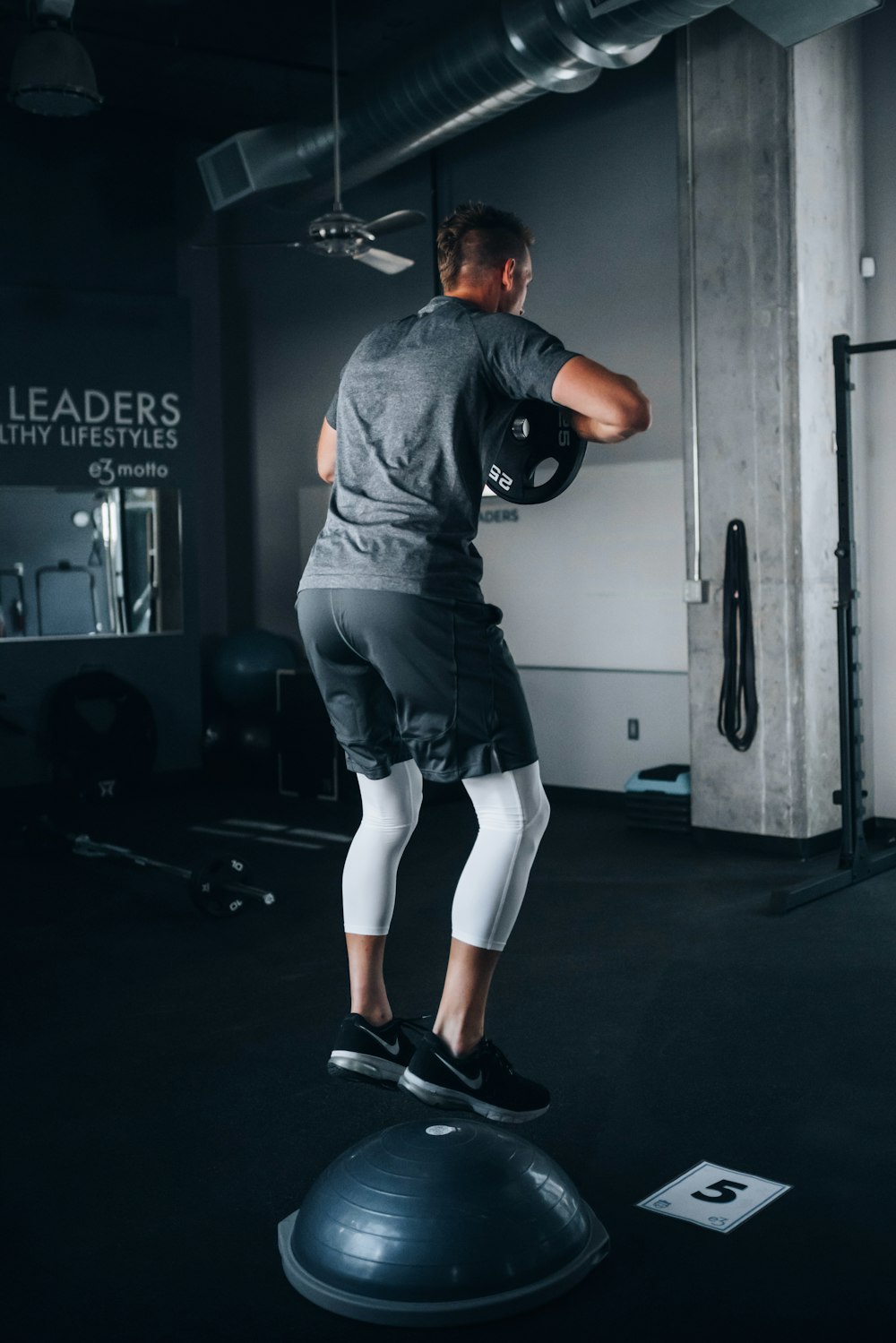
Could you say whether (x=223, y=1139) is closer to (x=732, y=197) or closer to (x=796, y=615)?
(x=796, y=615)

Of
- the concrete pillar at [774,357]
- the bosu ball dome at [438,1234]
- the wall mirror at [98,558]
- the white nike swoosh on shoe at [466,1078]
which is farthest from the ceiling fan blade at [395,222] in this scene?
the bosu ball dome at [438,1234]

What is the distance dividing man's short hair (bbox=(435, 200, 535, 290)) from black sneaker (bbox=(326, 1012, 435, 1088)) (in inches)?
49.6

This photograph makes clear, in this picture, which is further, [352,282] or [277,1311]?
[352,282]

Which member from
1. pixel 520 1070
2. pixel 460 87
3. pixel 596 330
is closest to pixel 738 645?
pixel 596 330

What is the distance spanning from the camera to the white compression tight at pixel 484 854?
210 cm

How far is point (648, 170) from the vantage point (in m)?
5.85

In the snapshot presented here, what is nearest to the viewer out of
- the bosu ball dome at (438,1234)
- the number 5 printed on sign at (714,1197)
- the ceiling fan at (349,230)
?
the bosu ball dome at (438,1234)

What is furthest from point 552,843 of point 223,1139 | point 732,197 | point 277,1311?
point 277,1311

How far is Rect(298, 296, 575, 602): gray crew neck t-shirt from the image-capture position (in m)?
2.03

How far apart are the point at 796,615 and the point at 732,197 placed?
5.25 ft

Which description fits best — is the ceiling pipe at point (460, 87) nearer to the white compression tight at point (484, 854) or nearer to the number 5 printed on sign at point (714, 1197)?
the white compression tight at point (484, 854)

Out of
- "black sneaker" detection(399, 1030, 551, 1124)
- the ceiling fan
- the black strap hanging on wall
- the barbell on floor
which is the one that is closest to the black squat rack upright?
the black strap hanging on wall

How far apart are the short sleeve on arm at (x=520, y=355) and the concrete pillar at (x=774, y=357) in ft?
9.93

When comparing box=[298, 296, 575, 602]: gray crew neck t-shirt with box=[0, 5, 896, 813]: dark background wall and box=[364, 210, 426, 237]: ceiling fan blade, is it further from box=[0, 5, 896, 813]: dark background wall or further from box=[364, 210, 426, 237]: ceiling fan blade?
box=[0, 5, 896, 813]: dark background wall
